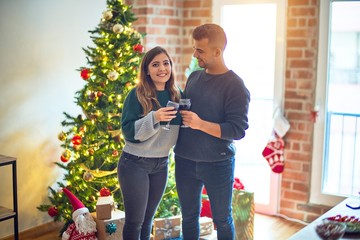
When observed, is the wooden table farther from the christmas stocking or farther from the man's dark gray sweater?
the christmas stocking

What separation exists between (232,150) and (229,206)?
0.29 metres

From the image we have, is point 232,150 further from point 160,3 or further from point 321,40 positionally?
point 160,3

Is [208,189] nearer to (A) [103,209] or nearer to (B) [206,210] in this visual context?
(A) [103,209]

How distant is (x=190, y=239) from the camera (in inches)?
111

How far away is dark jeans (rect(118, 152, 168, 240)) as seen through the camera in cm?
274

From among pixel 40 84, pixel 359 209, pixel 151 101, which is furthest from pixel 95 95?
pixel 359 209

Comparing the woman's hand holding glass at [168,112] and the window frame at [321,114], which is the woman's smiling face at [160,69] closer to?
the woman's hand holding glass at [168,112]

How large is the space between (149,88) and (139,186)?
0.52m

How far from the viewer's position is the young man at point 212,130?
2.57 meters

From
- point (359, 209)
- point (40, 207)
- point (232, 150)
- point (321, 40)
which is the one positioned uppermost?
point (321, 40)

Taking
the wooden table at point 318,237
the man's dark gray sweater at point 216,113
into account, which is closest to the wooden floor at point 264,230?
the wooden table at point 318,237

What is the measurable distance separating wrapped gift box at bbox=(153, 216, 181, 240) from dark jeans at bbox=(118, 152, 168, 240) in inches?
21.5

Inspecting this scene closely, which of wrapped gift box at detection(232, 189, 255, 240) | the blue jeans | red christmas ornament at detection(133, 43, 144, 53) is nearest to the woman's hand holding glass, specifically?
the blue jeans

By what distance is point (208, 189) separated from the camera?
2.68 m
